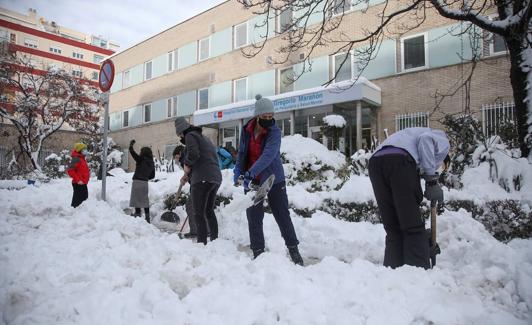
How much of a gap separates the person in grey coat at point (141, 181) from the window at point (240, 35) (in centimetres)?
1483

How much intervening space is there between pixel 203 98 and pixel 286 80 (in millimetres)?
6814


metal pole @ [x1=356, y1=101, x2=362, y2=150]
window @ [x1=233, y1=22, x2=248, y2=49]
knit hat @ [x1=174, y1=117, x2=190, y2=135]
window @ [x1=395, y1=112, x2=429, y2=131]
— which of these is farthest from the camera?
window @ [x1=233, y1=22, x2=248, y2=49]

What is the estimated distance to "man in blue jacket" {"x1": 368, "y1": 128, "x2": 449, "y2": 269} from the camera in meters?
3.12

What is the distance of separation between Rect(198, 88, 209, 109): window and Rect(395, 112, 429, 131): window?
12.1 m

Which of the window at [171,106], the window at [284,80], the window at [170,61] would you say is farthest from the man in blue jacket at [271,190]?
the window at [170,61]

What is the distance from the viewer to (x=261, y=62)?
1981 cm

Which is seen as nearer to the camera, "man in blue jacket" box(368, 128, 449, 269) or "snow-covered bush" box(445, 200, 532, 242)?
"man in blue jacket" box(368, 128, 449, 269)

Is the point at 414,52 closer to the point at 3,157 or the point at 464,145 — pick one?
the point at 464,145

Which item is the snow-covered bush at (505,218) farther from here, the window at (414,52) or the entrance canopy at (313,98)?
the window at (414,52)

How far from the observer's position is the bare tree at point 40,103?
16.8m

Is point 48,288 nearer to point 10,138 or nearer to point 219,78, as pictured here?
point 10,138

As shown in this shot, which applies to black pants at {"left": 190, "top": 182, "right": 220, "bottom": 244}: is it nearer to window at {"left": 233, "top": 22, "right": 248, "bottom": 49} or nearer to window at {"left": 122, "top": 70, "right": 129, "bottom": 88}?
window at {"left": 233, "top": 22, "right": 248, "bottom": 49}

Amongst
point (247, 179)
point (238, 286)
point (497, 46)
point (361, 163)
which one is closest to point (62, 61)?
point (361, 163)

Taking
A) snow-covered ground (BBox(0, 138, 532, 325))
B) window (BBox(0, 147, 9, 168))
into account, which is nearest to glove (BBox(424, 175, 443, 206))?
snow-covered ground (BBox(0, 138, 532, 325))
